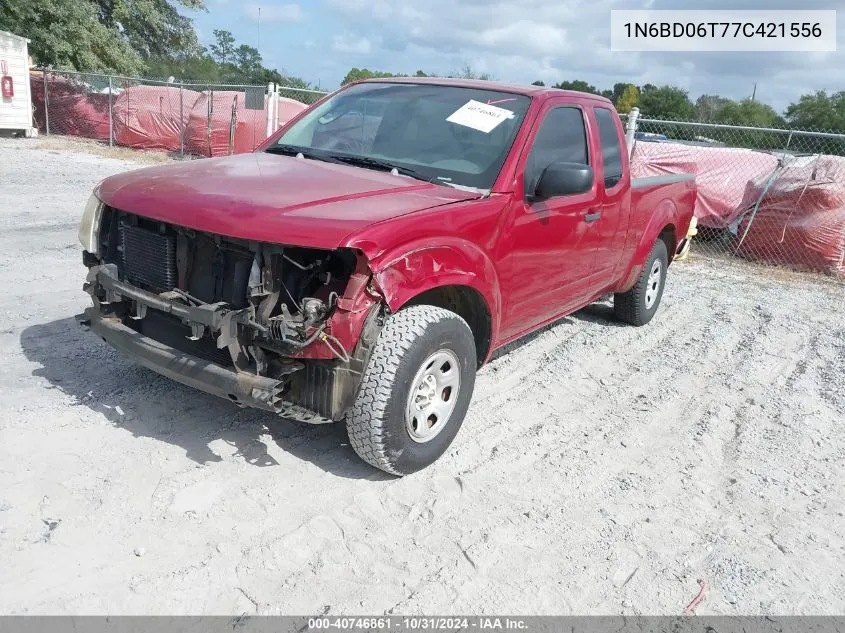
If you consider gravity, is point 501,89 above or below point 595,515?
above

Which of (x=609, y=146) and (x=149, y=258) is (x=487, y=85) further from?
(x=149, y=258)

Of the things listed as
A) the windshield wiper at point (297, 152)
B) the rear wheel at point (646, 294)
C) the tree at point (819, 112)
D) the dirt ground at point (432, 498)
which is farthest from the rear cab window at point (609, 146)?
the tree at point (819, 112)

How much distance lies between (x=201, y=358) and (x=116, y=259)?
0.91 metres

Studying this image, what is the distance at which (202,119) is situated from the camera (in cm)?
1745

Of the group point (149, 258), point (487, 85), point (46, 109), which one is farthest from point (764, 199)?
point (46, 109)

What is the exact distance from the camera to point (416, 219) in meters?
3.18

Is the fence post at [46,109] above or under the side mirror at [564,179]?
under

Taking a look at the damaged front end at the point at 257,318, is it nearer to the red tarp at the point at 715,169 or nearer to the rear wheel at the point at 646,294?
the rear wheel at the point at 646,294

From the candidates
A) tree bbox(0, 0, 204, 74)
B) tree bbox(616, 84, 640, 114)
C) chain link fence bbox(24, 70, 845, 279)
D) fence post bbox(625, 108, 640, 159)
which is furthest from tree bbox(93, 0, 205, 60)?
tree bbox(616, 84, 640, 114)

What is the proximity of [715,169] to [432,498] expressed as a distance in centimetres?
966

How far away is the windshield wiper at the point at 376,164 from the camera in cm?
385

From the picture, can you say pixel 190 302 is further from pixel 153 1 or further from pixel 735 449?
pixel 153 1

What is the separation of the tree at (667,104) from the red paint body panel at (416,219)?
5424cm

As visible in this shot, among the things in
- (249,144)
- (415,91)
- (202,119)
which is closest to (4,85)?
(202,119)
